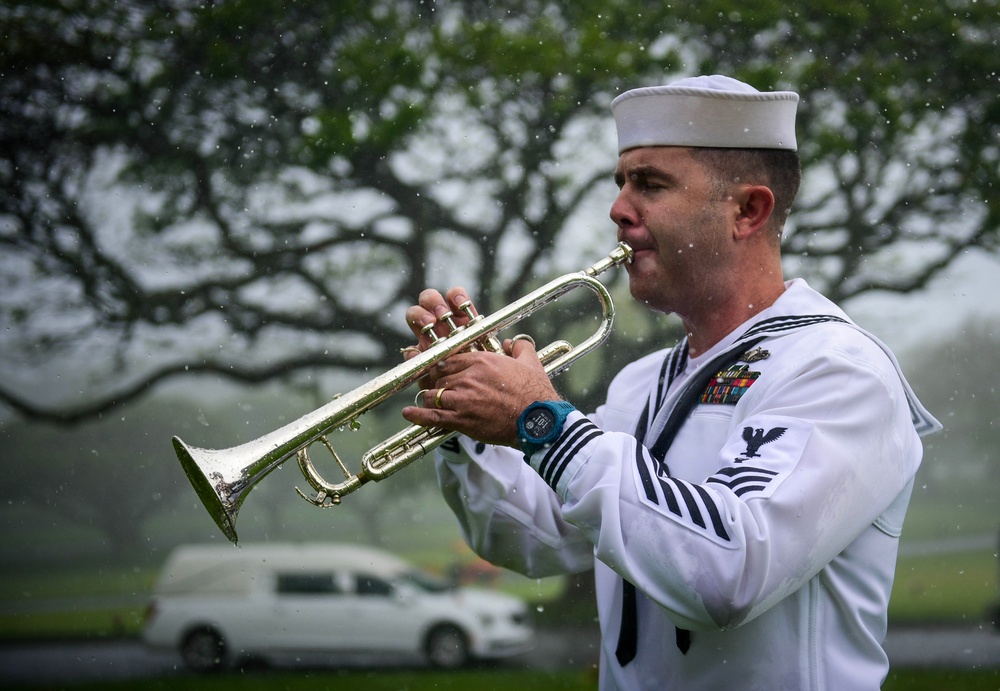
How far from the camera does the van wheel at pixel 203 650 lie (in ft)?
16.0

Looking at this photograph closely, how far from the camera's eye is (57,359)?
17.3 feet

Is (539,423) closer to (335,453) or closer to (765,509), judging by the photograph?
(765,509)

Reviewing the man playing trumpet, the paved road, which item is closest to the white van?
the paved road

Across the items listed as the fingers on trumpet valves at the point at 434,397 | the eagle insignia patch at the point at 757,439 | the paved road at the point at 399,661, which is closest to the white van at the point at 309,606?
the paved road at the point at 399,661

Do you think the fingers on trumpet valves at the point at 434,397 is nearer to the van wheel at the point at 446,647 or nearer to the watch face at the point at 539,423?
the watch face at the point at 539,423

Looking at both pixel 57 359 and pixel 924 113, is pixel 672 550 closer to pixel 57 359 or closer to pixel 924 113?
pixel 924 113

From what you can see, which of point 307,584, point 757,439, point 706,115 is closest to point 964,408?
point 706,115

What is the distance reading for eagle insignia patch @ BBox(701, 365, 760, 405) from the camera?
6.40 feet

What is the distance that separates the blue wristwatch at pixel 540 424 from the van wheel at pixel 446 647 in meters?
3.21

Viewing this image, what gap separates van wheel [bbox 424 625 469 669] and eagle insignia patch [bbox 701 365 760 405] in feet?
10.1

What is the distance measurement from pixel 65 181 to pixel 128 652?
101 inches

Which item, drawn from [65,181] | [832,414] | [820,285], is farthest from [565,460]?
[65,181]

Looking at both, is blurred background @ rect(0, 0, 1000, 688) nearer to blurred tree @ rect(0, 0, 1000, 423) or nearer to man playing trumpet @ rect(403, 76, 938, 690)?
blurred tree @ rect(0, 0, 1000, 423)

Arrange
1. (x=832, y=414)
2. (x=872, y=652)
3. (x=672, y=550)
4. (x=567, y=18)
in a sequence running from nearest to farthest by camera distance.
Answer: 1. (x=672, y=550)
2. (x=832, y=414)
3. (x=872, y=652)
4. (x=567, y=18)
